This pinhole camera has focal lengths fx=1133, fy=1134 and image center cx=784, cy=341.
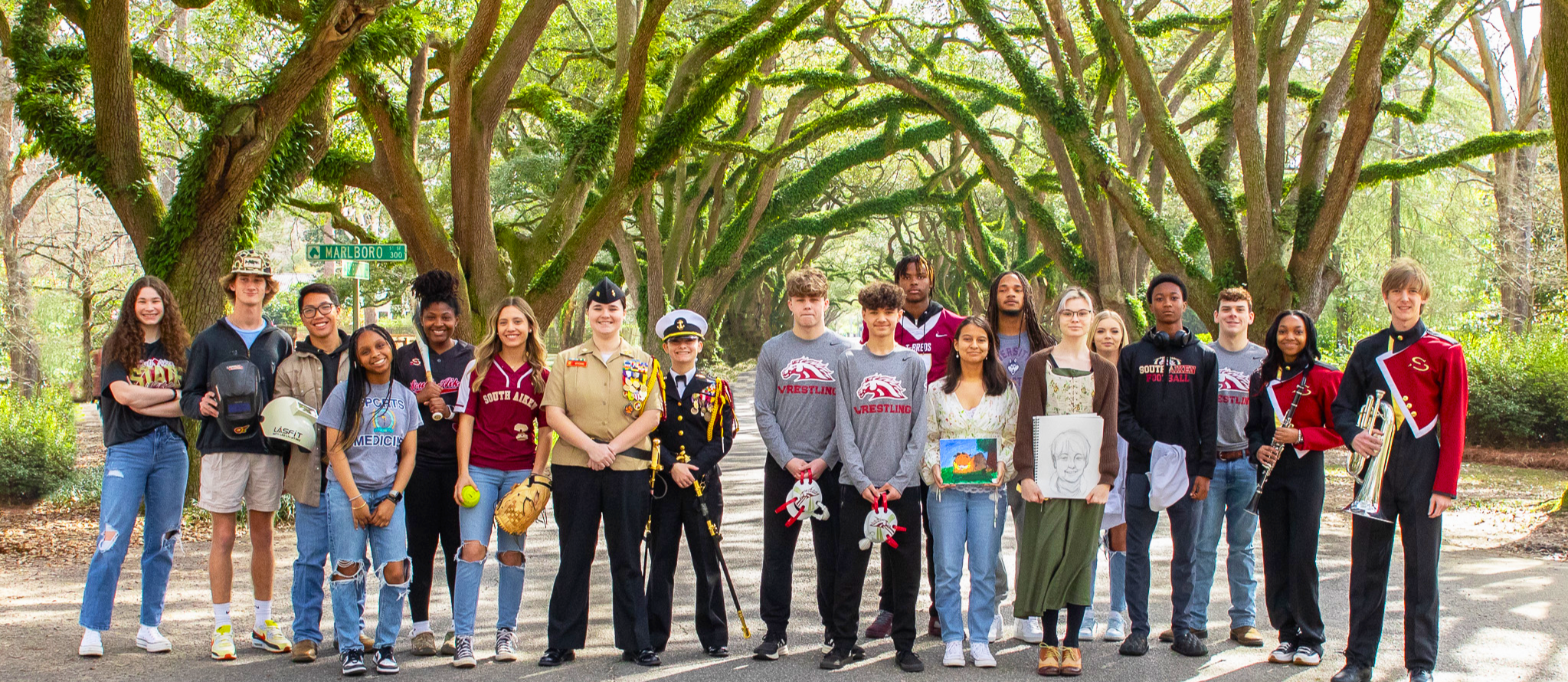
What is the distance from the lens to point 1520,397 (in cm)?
1534

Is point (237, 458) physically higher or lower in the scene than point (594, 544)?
higher

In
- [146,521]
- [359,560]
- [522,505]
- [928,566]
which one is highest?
[522,505]

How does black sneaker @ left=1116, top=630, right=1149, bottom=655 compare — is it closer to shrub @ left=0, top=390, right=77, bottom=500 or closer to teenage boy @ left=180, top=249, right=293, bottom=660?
teenage boy @ left=180, top=249, right=293, bottom=660

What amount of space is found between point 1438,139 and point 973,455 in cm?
2707

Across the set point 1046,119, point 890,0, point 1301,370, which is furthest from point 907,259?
point 890,0

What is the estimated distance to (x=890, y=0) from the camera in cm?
1894

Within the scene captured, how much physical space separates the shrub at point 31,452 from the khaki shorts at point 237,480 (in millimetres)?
7915

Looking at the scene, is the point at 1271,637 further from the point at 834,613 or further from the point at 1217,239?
the point at 1217,239

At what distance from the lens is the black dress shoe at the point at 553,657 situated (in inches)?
212

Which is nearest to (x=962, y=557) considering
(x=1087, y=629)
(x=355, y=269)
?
(x=1087, y=629)

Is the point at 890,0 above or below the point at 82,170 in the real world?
above

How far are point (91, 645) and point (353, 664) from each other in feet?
4.56

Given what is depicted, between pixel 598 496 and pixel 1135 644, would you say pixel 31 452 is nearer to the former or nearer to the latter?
pixel 598 496

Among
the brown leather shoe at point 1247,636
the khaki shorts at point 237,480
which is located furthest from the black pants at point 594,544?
the brown leather shoe at point 1247,636
